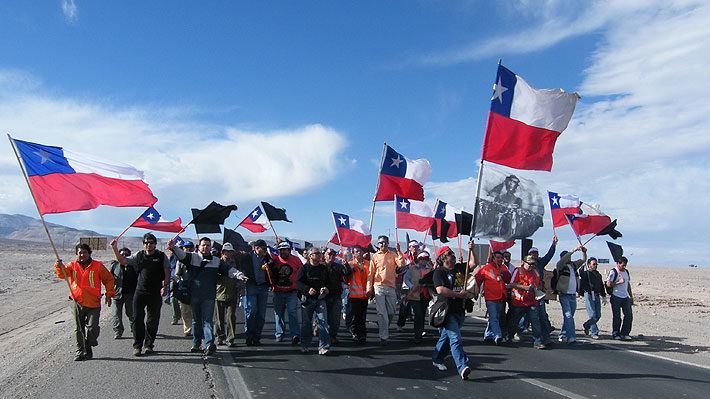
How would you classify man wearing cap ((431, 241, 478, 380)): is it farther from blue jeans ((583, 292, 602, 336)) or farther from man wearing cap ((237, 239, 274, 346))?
blue jeans ((583, 292, 602, 336))

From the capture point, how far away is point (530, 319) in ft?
33.1

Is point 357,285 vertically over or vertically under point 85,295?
over

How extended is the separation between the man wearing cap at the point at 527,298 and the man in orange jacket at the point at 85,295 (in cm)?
752

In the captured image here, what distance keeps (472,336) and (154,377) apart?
6942mm

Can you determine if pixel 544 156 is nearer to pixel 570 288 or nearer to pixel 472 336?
pixel 570 288

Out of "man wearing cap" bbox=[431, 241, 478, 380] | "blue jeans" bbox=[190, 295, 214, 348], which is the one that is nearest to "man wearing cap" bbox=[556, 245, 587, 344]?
"man wearing cap" bbox=[431, 241, 478, 380]

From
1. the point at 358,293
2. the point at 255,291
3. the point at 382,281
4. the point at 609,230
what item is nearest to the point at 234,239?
the point at 255,291

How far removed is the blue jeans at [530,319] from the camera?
10031mm

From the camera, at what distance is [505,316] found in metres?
11.2

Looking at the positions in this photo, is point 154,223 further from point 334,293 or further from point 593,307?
point 593,307

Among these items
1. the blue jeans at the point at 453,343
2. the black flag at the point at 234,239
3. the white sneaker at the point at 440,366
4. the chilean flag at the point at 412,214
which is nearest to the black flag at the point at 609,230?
the chilean flag at the point at 412,214

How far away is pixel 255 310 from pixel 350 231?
18.3ft

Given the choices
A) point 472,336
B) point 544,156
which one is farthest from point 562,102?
point 472,336

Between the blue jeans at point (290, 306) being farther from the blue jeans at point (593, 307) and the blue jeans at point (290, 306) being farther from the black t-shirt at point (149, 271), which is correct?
the blue jeans at point (593, 307)
